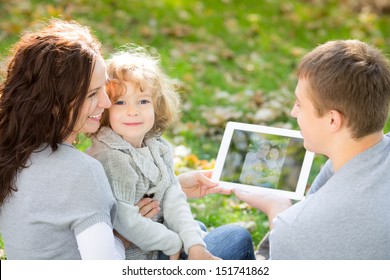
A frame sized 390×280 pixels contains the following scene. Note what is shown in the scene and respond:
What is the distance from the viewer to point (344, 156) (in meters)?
2.42

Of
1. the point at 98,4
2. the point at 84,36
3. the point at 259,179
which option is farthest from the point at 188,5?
the point at 84,36

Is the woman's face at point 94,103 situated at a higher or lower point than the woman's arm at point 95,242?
higher

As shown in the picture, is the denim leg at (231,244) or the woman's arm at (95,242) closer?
the woman's arm at (95,242)

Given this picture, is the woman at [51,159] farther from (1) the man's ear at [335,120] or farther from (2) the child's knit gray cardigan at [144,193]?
(1) the man's ear at [335,120]

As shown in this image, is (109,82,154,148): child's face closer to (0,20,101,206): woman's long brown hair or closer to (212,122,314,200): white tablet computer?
(0,20,101,206): woman's long brown hair

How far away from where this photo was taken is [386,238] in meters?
2.27

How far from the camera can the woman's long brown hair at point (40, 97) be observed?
229cm

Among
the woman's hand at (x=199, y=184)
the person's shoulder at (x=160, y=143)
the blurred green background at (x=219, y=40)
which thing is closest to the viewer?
the person's shoulder at (x=160, y=143)

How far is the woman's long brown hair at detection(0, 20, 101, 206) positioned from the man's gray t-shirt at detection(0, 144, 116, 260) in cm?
5

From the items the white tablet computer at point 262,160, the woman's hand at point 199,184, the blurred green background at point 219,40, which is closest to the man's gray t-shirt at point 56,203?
the woman's hand at point 199,184

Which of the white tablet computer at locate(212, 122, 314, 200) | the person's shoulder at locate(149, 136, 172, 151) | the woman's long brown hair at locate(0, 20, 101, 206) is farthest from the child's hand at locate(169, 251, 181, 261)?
the woman's long brown hair at locate(0, 20, 101, 206)

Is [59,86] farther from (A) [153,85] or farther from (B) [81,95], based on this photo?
(A) [153,85]

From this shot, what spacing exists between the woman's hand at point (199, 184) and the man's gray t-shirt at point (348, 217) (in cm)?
78
